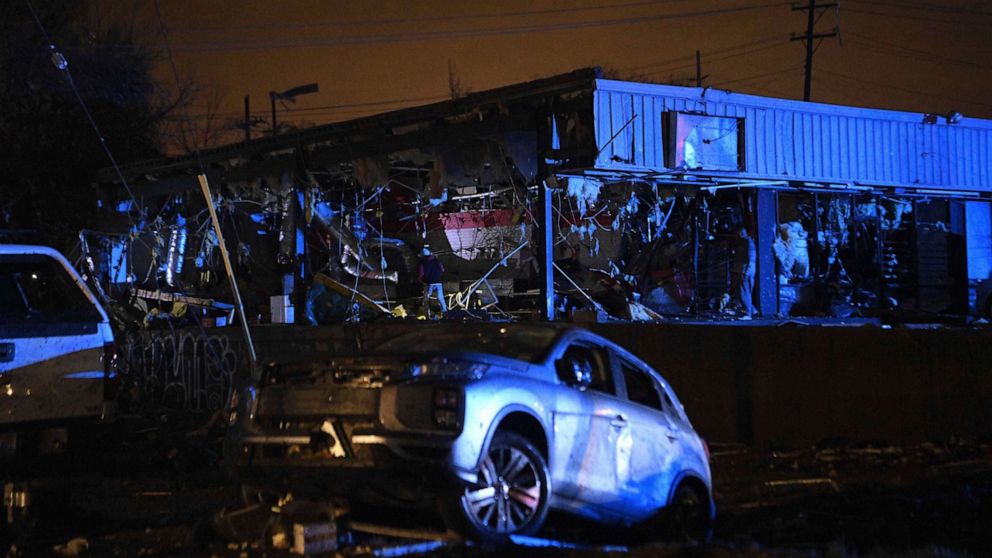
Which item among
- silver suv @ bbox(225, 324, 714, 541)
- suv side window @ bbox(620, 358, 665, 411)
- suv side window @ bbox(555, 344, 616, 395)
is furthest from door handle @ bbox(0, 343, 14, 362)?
suv side window @ bbox(620, 358, 665, 411)

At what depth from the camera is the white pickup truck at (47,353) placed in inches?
297

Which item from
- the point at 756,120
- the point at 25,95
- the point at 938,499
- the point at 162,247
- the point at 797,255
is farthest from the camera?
the point at 25,95

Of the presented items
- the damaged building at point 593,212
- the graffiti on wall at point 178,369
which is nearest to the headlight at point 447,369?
the graffiti on wall at point 178,369

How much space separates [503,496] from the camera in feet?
19.6

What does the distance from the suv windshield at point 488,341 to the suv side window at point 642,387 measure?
932 mm

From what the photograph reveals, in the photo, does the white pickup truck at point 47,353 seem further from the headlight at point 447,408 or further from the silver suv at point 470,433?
the headlight at point 447,408

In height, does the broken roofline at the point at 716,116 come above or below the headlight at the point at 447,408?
above

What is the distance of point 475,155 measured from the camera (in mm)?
17719

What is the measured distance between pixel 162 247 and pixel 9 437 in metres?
17.9

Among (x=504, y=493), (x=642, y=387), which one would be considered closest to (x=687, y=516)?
(x=642, y=387)

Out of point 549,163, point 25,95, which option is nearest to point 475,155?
point 549,163

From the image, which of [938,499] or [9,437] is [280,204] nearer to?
[9,437]

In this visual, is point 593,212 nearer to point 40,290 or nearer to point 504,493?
point 40,290

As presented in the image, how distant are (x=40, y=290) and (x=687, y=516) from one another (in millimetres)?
5694
